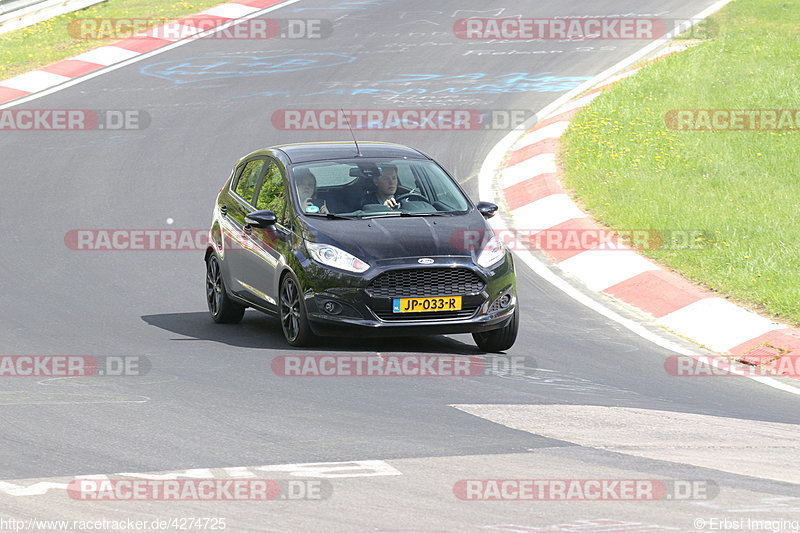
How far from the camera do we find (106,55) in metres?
24.5

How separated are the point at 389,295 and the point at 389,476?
359 cm

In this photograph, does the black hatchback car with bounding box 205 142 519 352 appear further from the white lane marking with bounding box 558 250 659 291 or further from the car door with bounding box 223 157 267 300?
the white lane marking with bounding box 558 250 659 291

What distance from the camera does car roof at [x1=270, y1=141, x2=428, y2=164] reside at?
12023 millimetres

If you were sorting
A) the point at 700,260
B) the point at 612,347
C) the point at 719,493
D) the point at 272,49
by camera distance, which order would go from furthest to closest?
the point at 272,49 < the point at 700,260 < the point at 612,347 < the point at 719,493

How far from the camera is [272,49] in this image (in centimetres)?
2489

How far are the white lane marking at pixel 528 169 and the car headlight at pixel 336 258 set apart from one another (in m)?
6.86

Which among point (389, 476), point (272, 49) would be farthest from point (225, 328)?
point (272, 49)

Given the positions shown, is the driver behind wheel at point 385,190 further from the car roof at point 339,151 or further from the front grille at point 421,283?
the front grille at point 421,283

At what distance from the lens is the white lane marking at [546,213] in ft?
51.4

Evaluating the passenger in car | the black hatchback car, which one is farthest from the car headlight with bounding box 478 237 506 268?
the passenger in car

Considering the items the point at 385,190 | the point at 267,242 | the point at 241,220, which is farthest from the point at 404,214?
the point at 241,220

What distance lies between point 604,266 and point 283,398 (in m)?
5.88

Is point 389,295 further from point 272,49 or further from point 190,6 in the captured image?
point 190,6

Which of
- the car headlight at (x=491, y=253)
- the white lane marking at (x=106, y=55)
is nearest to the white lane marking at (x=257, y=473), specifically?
the car headlight at (x=491, y=253)
